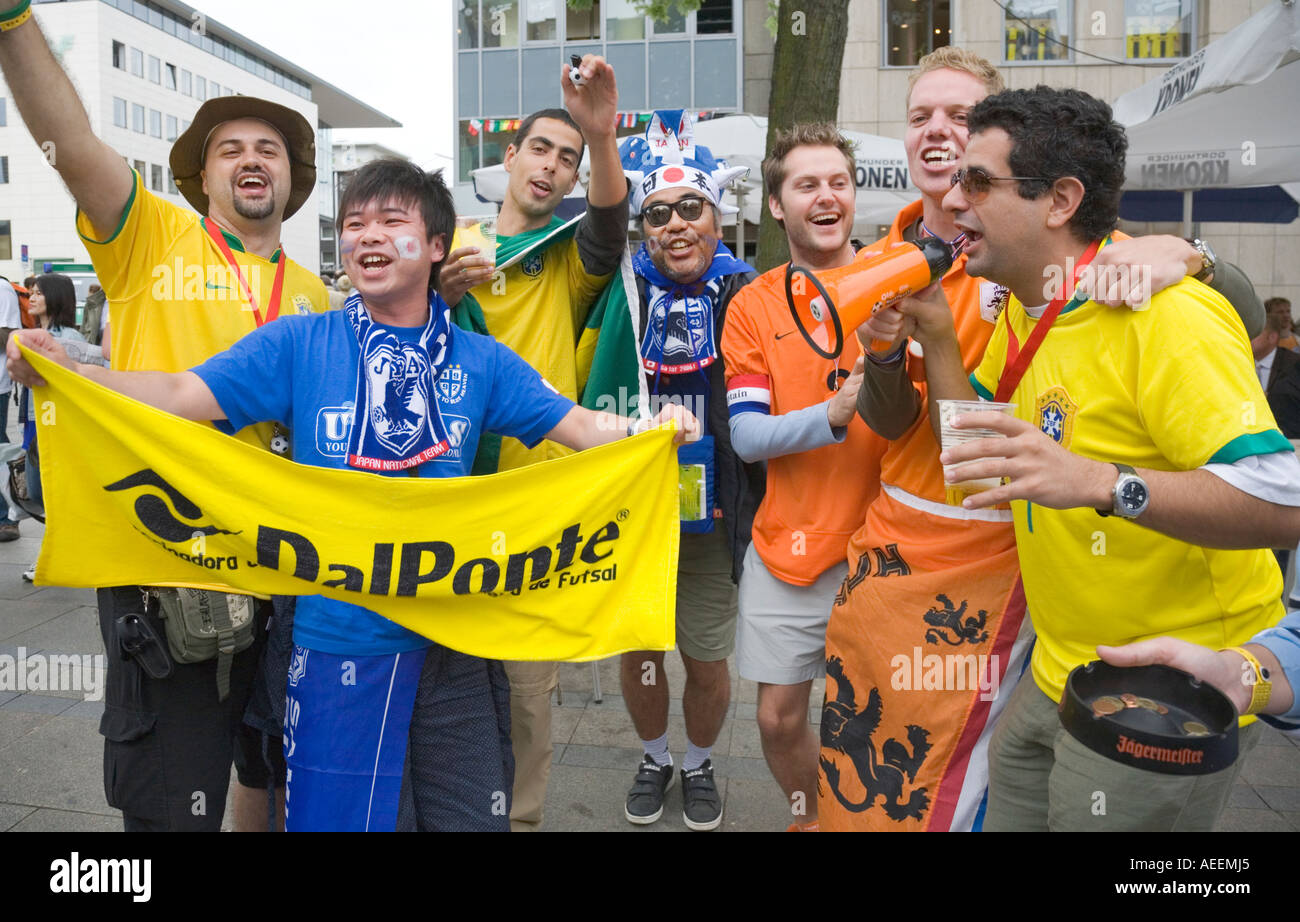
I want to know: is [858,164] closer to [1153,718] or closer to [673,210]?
[673,210]

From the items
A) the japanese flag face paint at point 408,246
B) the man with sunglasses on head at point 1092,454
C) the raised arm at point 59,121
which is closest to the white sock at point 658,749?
the man with sunglasses on head at point 1092,454

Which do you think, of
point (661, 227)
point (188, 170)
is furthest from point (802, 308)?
point (188, 170)

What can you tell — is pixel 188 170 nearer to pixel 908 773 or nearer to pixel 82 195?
pixel 82 195

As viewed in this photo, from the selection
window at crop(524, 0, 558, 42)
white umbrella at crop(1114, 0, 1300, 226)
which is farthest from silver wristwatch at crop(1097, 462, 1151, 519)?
window at crop(524, 0, 558, 42)

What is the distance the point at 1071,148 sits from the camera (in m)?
2.15

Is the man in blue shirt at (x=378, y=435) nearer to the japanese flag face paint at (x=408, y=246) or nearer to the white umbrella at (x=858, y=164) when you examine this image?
the japanese flag face paint at (x=408, y=246)

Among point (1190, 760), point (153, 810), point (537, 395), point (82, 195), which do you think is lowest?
point (153, 810)

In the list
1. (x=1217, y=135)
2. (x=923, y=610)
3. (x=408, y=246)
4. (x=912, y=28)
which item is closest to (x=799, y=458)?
(x=923, y=610)

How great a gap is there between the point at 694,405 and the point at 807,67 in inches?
138

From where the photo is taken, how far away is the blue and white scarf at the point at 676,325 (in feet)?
11.2

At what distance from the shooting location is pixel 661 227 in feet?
11.1

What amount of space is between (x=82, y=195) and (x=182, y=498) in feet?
2.82

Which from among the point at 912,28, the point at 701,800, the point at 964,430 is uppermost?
the point at 912,28

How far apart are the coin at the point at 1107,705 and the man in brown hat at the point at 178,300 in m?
2.01
